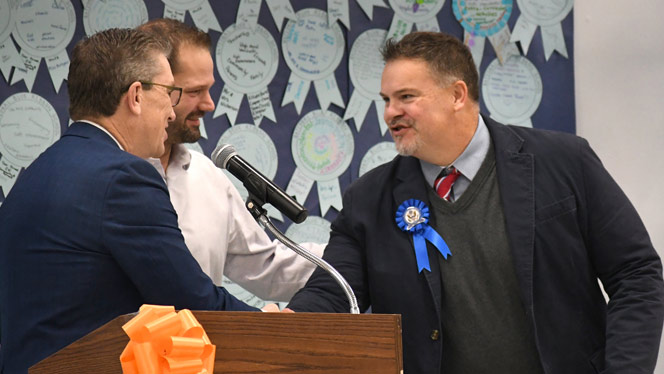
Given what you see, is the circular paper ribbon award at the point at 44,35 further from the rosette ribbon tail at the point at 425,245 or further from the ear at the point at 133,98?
the rosette ribbon tail at the point at 425,245

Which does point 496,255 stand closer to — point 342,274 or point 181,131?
point 342,274

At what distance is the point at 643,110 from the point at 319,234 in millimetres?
1516

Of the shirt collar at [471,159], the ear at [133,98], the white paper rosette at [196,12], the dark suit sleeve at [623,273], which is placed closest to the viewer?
the ear at [133,98]

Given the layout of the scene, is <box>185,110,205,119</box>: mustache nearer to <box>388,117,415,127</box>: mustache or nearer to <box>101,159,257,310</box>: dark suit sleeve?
<box>388,117,415,127</box>: mustache

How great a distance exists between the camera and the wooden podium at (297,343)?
1.38 metres

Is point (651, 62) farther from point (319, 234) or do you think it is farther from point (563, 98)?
point (319, 234)

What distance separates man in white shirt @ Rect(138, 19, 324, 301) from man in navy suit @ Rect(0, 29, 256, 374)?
0.77m

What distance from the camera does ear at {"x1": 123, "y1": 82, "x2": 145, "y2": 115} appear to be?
6.55 ft

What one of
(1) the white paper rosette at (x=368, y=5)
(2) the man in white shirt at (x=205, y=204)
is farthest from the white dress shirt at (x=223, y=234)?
(1) the white paper rosette at (x=368, y=5)

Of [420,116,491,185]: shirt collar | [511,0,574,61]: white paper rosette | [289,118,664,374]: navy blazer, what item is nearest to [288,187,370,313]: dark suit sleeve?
[289,118,664,374]: navy blazer

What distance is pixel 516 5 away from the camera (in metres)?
→ 3.87

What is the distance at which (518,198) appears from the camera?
237 cm

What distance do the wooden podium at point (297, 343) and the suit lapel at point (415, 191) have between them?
0.96 m

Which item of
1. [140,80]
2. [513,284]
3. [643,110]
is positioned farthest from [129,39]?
[643,110]
